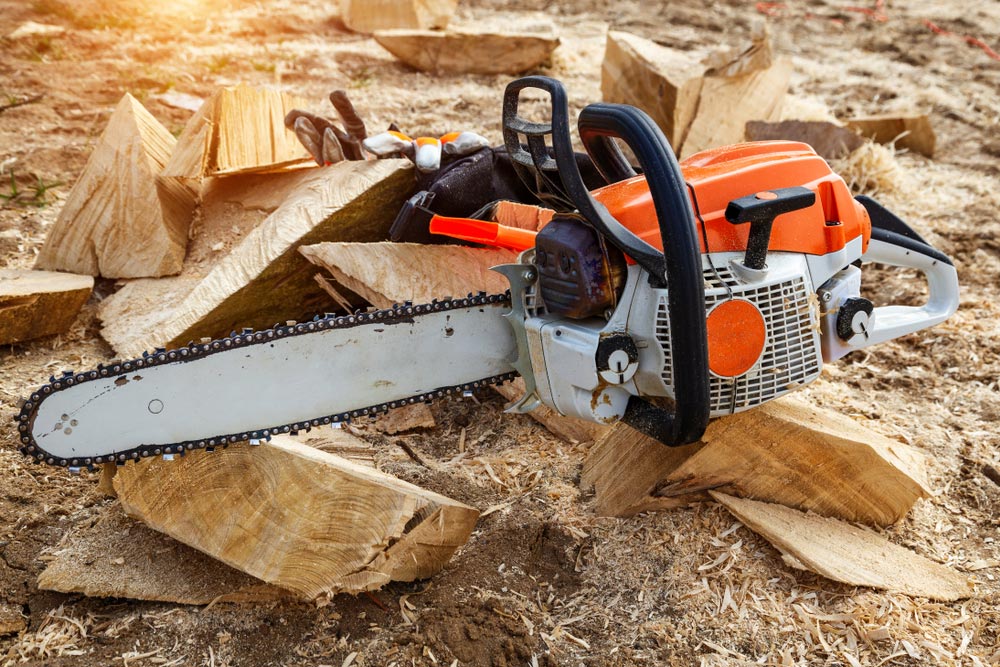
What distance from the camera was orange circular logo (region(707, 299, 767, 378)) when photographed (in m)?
1.74

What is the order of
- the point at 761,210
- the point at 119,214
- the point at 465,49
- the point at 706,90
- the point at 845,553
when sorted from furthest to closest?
1. the point at 465,49
2. the point at 706,90
3. the point at 119,214
4. the point at 845,553
5. the point at 761,210

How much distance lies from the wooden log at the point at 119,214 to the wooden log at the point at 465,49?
2917 millimetres

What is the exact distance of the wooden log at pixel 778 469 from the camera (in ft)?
6.79

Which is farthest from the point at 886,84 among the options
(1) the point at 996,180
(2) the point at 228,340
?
(2) the point at 228,340

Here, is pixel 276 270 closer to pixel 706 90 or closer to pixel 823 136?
pixel 706 90

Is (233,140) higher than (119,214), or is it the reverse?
(233,140)

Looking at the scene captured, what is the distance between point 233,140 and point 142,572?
1663mm

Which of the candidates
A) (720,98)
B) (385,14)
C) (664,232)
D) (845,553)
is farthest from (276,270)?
(385,14)

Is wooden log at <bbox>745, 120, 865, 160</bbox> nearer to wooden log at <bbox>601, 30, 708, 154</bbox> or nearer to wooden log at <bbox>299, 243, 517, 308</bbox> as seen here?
wooden log at <bbox>601, 30, 708, 154</bbox>

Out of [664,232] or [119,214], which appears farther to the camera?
[119,214]

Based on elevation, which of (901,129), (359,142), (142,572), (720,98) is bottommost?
(901,129)

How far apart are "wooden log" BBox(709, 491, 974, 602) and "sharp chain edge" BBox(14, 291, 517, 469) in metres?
0.72

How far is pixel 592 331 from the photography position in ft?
5.87

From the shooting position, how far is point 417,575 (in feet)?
6.43
